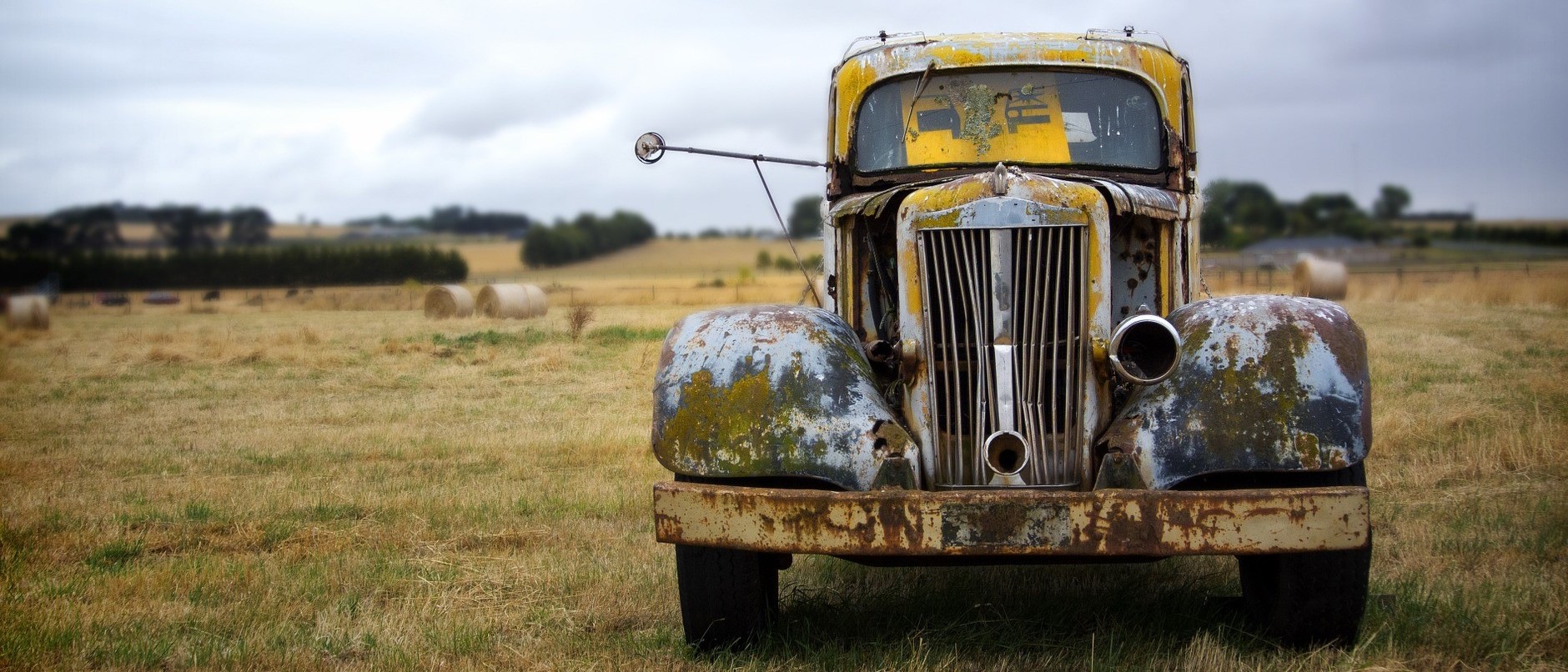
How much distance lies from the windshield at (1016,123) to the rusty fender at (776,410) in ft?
4.73

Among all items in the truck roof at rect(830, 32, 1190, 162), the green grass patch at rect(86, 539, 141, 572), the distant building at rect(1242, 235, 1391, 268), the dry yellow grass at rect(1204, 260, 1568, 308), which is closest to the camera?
the truck roof at rect(830, 32, 1190, 162)

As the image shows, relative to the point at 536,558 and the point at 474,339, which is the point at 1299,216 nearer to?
the point at 474,339

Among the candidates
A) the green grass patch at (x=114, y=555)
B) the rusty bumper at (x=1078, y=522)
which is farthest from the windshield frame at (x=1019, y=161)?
the green grass patch at (x=114, y=555)

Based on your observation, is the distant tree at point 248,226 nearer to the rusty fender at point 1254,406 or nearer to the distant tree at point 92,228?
the distant tree at point 92,228

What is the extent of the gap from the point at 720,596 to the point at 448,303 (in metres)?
22.7

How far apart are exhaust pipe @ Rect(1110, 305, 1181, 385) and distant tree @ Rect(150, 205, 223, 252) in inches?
827

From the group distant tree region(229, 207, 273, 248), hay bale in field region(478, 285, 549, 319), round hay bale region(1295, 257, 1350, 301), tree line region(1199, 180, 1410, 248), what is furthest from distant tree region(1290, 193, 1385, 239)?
distant tree region(229, 207, 273, 248)

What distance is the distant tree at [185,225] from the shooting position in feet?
74.6

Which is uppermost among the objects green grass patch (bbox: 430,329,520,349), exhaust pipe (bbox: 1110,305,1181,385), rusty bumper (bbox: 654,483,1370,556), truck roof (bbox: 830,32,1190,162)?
truck roof (bbox: 830,32,1190,162)

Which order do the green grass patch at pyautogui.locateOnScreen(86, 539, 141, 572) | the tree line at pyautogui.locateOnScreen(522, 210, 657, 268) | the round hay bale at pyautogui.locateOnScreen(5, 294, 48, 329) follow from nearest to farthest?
the green grass patch at pyautogui.locateOnScreen(86, 539, 141, 572), the round hay bale at pyautogui.locateOnScreen(5, 294, 48, 329), the tree line at pyautogui.locateOnScreen(522, 210, 657, 268)

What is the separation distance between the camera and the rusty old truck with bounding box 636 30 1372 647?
3.89 metres

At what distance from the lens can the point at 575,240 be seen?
2263 inches

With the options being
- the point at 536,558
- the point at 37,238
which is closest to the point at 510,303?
the point at 37,238

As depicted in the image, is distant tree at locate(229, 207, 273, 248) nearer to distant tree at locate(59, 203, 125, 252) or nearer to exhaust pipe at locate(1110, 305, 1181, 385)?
distant tree at locate(59, 203, 125, 252)
